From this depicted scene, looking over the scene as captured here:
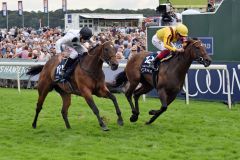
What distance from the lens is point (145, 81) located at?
37.6 feet

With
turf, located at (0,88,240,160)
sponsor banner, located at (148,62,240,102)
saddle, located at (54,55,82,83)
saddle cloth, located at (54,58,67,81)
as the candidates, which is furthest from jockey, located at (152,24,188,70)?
sponsor banner, located at (148,62,240,102)

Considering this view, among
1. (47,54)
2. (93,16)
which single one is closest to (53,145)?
(47,54)

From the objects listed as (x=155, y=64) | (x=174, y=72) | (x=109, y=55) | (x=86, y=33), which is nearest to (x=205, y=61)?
(x=174, y=72)

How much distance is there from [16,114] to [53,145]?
13.7 ft

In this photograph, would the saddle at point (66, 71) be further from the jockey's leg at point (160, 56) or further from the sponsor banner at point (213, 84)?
the sponsor banner at point (213, 84)

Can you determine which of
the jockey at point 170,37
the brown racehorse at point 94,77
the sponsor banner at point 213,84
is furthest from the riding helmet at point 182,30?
the sponsor banner at point 213,84

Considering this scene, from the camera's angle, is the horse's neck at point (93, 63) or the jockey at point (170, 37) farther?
the jockey at point (170, 37)

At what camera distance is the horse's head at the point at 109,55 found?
9.57 metres

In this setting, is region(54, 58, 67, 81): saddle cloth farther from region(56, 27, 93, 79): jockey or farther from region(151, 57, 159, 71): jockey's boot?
region(151, 57, 159, 71): jockey's boot

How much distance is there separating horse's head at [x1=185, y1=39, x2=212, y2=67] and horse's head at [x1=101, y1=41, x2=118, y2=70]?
1550 mm

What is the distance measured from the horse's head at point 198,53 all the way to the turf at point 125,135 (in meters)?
1.15

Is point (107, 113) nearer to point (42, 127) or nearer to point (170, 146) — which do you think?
point (42, 127)

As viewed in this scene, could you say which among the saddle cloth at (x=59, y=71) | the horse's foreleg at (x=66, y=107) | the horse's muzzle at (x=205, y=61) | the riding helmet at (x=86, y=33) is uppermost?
the riding helmet at (x=86, y=33)

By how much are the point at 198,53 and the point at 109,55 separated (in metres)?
1.69
